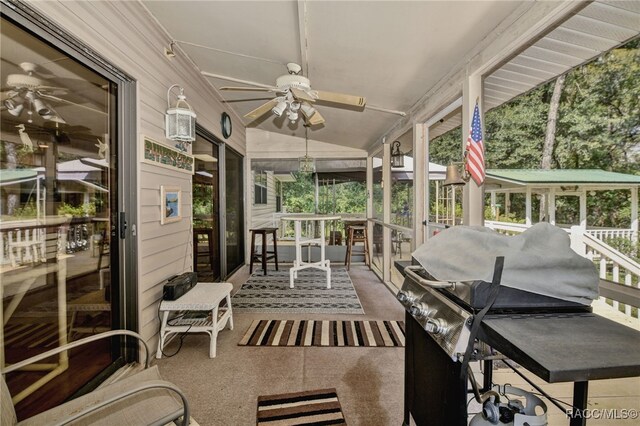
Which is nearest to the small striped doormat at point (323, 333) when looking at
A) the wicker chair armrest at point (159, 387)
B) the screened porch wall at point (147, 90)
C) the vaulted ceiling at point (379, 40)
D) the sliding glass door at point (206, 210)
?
the screened porch wall at point (147, 90)

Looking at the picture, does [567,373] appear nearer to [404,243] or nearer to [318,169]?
[404,243]

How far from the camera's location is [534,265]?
3.26ft

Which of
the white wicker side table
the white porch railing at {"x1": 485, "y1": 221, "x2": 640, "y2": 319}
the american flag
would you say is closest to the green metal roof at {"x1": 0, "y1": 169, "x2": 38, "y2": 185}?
the white wicker side table

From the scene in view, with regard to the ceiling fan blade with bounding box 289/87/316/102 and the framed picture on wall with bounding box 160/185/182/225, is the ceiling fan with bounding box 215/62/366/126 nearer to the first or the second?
the ceiling fan blade with bounding box 289/87/316/102

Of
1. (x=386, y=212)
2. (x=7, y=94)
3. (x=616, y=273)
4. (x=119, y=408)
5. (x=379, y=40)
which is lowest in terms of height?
(x=119, y=408)

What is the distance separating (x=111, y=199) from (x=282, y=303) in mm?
2258

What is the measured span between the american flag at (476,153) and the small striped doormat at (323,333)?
1.61 m

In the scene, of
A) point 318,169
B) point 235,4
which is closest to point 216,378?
point 235,4

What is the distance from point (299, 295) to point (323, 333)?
3.90 ft

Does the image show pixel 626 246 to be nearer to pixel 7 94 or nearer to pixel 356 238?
pixel 7 94

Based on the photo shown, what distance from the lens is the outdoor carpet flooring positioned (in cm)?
357

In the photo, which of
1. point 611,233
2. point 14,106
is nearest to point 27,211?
point 14,106

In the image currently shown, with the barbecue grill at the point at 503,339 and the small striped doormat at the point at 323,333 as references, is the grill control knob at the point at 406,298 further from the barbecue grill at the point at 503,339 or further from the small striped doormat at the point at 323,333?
the small striped doormat at the point at 323,333

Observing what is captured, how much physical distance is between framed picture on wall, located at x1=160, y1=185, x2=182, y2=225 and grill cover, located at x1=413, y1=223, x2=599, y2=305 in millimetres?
2426
